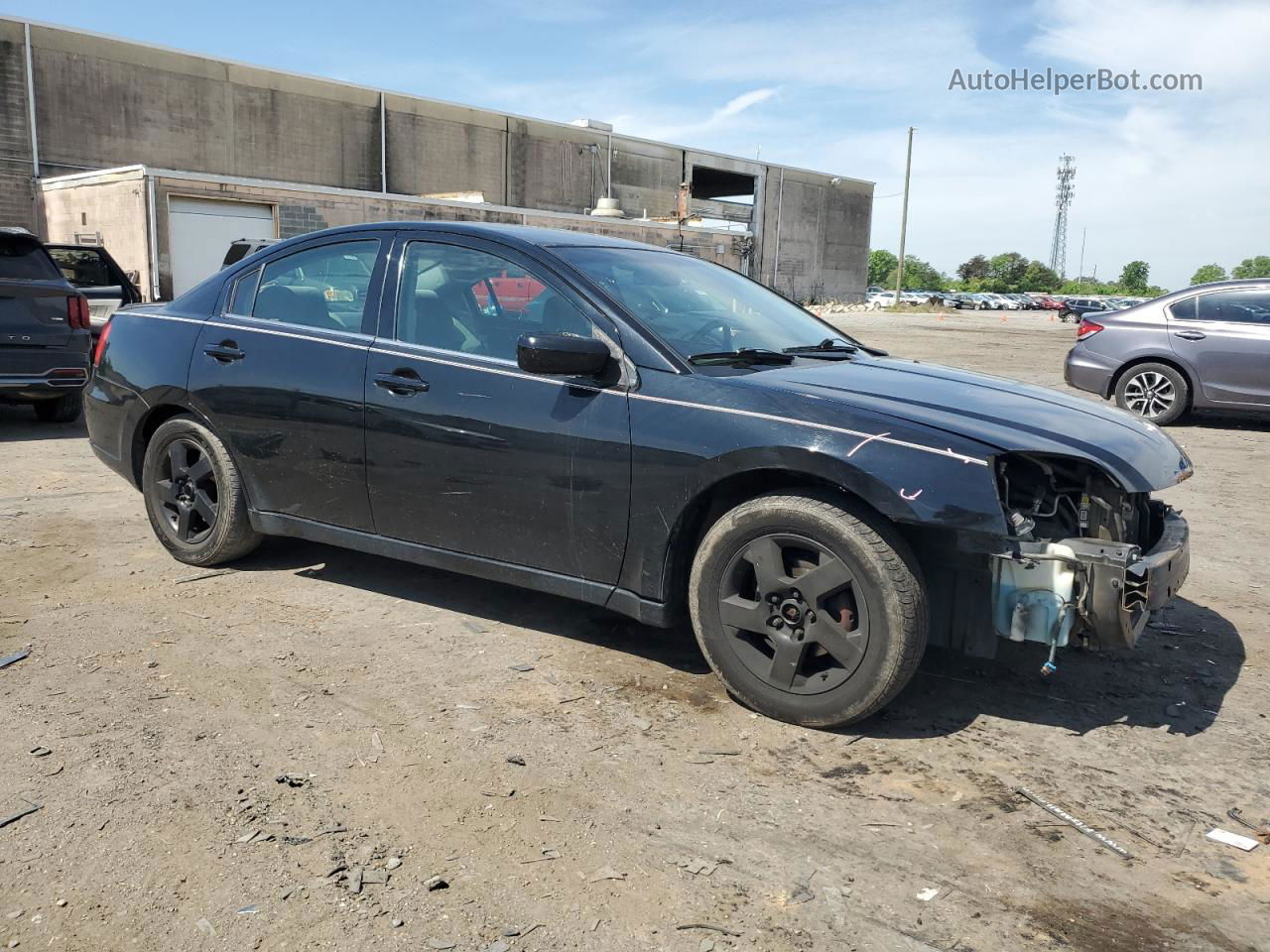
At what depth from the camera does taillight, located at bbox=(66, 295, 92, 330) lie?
Answer: 8.98m

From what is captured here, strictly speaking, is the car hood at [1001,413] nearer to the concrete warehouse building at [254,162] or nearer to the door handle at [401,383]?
the door handle at [401,383]

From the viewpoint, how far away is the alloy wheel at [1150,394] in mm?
11062

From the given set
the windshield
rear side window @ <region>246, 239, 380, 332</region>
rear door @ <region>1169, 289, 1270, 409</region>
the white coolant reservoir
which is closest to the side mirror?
the windshield

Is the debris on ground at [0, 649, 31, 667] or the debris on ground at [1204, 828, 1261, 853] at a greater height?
the debris on ground at [0, 649, 31, 667]

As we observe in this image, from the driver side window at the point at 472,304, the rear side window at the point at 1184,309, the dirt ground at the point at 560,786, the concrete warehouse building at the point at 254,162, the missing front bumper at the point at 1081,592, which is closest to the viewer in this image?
the dirt ground at the point at 560,786

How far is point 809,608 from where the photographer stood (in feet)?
11.3

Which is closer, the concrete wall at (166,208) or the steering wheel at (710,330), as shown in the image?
the steering wheel at (710,330)

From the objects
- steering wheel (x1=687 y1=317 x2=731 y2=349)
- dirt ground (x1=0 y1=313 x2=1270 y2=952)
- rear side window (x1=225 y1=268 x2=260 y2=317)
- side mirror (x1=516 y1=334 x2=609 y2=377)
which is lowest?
dirt ground (x1=0 y1=313 x2=1270 y2=952)

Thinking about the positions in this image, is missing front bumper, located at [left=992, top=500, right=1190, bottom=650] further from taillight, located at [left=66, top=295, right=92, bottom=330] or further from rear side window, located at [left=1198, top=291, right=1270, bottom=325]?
rear side window, located at [left=1198, top=291, right=1270, bottom=325]

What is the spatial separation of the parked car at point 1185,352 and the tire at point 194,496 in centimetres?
859

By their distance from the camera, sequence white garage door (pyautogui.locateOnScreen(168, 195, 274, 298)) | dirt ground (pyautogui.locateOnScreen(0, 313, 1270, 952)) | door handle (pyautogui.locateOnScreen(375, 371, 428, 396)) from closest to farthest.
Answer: dirt ground (pyautogui.locateOnScreen(0, 313, 1270, 952)) < door handle (pyautogui.locateOnScreen(375, 371, 428, 396)) < white garage door (pyautogui.locateOnScreen(168, 195, 274, 298))

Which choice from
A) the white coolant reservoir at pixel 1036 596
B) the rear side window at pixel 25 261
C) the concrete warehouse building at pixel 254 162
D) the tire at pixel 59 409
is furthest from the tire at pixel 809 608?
the concrete warehouse building at pixel 254 162

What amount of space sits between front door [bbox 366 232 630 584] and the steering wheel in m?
0.37

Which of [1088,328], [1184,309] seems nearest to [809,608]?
[1184,309]
